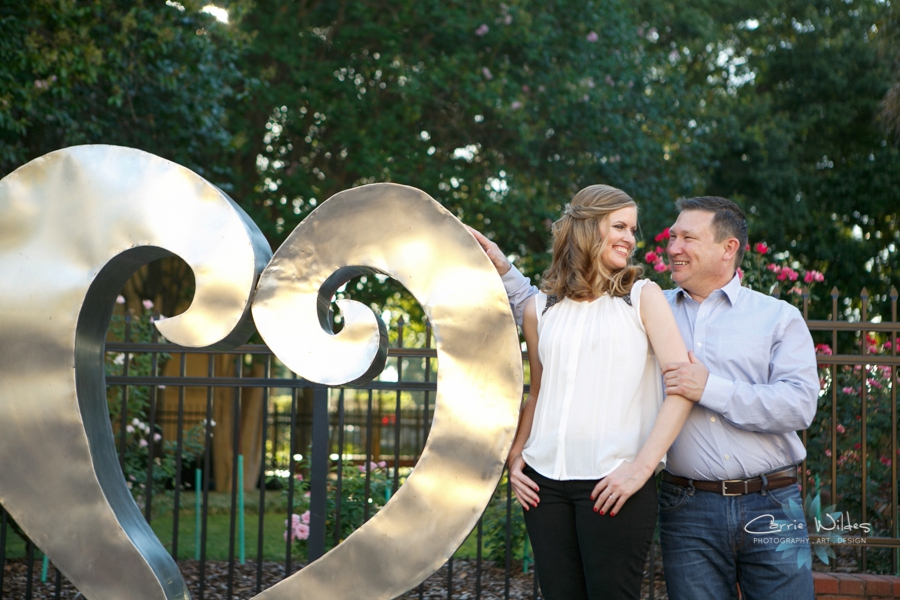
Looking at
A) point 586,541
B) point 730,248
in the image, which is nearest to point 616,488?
point 586,541

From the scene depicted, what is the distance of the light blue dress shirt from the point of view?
2.70 meters

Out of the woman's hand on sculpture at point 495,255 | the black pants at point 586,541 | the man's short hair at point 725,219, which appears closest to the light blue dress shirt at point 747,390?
the man's short hair at point 725,219

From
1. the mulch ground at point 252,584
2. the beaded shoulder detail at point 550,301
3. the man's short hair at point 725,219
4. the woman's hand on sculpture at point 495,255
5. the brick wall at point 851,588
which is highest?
the man's short hair at point 725,219

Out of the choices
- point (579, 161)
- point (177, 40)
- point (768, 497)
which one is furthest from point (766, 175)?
point (768, 497)

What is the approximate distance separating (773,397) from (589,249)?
0.73 m

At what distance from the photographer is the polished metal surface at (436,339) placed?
2.63 m

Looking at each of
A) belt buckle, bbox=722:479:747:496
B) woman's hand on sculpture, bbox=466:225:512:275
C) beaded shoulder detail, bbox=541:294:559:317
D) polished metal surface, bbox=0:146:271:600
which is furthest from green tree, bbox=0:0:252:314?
belt buckle, bbox=722:479:747:496

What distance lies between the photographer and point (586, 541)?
2529 millimetres

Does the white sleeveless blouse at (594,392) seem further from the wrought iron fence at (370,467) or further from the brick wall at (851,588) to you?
the brick wall at (851,588)

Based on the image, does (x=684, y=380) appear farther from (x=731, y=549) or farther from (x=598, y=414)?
(x=731, y=549)

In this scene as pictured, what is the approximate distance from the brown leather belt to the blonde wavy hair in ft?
2.25

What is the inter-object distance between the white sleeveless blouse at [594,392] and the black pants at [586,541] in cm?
7

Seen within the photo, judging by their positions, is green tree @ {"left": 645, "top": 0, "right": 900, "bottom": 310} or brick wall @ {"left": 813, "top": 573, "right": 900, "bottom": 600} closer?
brick wall @ {"left": 813, "top": 573, "right": 900, "bottom": 600}

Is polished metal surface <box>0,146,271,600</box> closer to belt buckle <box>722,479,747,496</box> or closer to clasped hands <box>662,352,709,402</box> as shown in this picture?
clasped hands <box>662,352,709,402</box>
